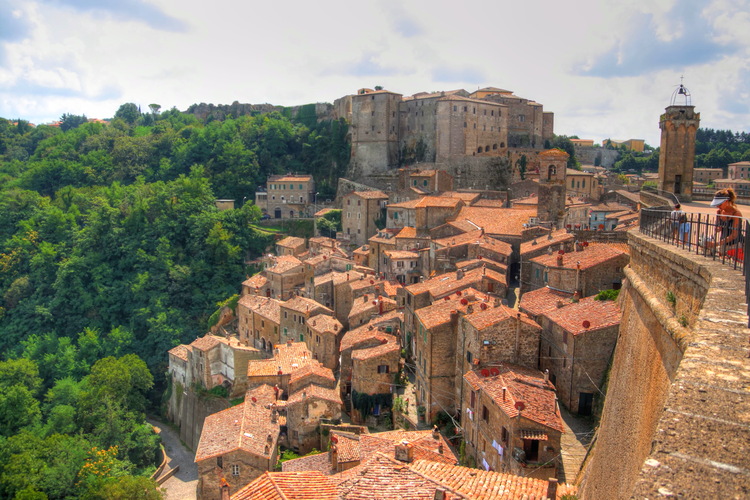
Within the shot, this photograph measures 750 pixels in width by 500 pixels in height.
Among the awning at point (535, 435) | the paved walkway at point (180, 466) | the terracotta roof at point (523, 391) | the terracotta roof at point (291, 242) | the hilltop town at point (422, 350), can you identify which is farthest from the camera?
the terracotta roof at point (291, 242)

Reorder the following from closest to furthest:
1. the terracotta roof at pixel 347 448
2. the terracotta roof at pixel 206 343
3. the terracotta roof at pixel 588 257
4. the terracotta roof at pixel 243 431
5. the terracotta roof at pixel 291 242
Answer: the terracotta roof at pixel 347 448 < the terracotta roof at pixel 588 257 < the terracotta roof at pixel 243 431 < the terracotta roof at pixel 206 343 < the terracotta roof at pixel 291 242

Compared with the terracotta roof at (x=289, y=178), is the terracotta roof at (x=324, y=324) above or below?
below

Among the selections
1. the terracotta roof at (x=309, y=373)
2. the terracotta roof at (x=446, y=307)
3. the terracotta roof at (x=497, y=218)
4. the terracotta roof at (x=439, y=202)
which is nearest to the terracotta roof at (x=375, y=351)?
the terracotta roof at (x=309, y=373)

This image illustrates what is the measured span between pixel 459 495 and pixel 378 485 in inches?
81.3

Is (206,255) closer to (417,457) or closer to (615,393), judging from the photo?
(417,457)

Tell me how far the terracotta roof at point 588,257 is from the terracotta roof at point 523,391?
7.04m

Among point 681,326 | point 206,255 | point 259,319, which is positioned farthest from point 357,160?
point 681,326

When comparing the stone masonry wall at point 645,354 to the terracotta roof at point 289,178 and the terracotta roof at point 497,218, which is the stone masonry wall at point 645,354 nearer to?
the terracotta roof at point 497,218

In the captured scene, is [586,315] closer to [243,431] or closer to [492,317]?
[492,317]

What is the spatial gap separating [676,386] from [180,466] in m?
35.7

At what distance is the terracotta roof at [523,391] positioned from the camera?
646 inches

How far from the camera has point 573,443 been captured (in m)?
17.5

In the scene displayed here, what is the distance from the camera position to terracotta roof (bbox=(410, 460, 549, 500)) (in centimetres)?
1290

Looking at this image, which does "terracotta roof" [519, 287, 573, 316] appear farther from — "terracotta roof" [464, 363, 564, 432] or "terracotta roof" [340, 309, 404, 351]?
"terracotta roof" [340, 309, 404, 351]
